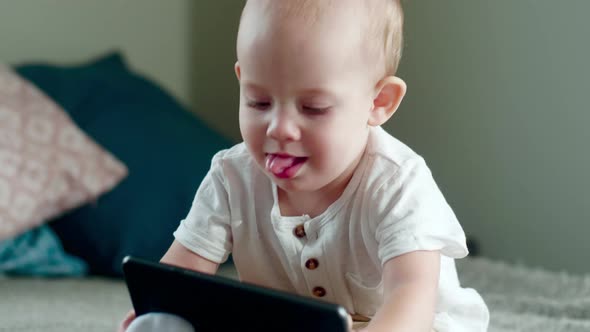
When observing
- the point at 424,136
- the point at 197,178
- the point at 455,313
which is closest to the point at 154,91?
the point at 197,178

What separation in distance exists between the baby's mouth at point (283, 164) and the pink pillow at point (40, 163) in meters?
0.92

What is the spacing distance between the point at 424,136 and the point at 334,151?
117cm

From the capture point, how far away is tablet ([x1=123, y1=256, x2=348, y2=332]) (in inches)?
30.8

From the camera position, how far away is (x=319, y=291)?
1.13 metres

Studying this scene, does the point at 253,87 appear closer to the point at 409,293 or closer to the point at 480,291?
the point at 409,293

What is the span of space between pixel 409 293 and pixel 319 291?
0.61 feet

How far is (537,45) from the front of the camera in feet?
6.38

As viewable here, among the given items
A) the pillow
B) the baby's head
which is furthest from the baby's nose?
the pillow

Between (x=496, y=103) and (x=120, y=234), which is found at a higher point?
(x=496, y=103)

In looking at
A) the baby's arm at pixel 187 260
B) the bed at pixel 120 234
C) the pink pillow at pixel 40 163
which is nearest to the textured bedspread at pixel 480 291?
the bed at pixel 120 234

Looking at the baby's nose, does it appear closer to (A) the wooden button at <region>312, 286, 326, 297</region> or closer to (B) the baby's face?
(B) the baby's face

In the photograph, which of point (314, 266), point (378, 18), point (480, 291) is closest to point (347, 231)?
point (314, 266)

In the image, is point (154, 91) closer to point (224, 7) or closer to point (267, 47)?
point (224, 7)

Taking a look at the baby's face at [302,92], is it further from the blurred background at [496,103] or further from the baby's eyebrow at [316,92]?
the blurred background at [496,103]
